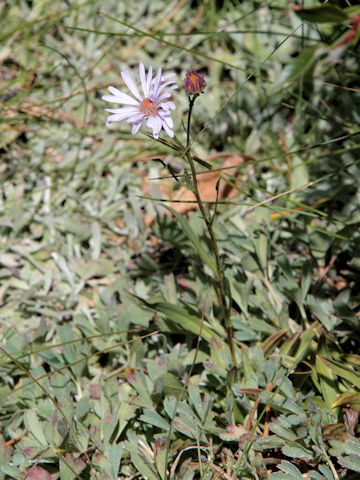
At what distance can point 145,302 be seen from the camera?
6.42ft

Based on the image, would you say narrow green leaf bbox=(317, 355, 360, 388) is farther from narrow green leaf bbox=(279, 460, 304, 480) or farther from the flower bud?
the flower bud

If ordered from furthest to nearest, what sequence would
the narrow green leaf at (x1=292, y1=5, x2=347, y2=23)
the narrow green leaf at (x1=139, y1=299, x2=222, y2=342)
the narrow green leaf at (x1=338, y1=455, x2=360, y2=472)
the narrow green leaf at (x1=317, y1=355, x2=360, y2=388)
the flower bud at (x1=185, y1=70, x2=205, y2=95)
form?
the narrow green leaf at (x1=139, y1=299, x2=222, y2=342)
the narrow green leaf at (x1=317, y1=355, x2=360, y2=388)
the narrow green leaf at (x1=338, y1=455, x2=360, y2=472)
the flower bud at (x1=185, y1=70, x2=205, y2=95)
the narrow green leaf at (x1=292, y1=5, x2=347, y2=23)

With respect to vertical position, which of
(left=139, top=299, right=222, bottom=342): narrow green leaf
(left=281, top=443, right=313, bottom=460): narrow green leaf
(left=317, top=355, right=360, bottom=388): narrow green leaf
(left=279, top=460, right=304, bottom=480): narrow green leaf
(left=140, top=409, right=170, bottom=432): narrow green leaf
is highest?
(left=139, top=299, right=222, bottom=342): narrow green leaf

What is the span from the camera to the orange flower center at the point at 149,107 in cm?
136

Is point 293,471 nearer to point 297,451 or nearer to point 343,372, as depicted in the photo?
point 297,451

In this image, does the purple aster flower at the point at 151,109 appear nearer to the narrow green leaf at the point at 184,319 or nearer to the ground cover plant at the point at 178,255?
the ground cover plant at the point at 178,255

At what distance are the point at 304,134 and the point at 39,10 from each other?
175 centimetres

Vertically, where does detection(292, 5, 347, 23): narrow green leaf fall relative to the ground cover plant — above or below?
above

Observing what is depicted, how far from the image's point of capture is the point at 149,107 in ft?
4.50

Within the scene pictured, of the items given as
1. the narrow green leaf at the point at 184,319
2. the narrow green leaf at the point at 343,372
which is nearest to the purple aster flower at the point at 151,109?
the narrow green leaf at the point at 184,319

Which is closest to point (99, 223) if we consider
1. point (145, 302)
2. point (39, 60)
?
point (145, 302)

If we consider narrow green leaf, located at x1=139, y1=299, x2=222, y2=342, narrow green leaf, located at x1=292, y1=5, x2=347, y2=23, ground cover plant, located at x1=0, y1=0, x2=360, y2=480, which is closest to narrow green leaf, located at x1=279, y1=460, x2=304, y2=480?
ground cover plant, located at x1=0, y1=0, x2=360, y2=480

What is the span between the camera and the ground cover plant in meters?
1.59

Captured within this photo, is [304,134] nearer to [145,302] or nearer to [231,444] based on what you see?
[145,302]
